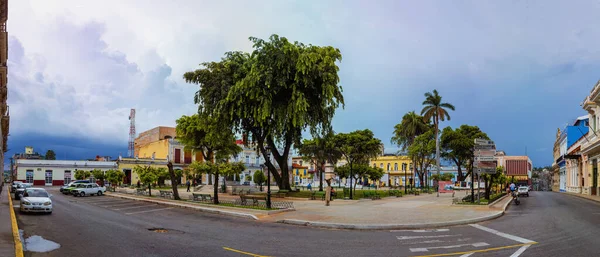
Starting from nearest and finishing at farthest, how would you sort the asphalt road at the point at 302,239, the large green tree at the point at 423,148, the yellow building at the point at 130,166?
the asphalt road at the point at 302,239
the large green tree at the point at 423,148
the yellow building at the point at 130,166

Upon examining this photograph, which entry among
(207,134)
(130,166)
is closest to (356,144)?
(207,134)

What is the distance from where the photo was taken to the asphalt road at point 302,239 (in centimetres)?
1109

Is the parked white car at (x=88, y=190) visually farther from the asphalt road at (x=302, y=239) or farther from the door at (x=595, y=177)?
the door at (x=595, y=177)

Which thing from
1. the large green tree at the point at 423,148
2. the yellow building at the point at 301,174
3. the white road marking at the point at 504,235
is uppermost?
the large green tree at the point at 423,148

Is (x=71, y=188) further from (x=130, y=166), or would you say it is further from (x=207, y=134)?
(x=130, y=166)

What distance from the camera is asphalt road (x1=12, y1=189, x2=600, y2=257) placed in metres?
11.1

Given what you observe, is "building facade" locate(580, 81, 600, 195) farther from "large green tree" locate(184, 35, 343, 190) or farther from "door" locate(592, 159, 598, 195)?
"large green tree" locate(184, 35, 343, 190)

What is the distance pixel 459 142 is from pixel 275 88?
1330 inches

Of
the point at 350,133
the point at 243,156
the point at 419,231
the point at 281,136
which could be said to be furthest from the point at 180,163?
the point at 419,231

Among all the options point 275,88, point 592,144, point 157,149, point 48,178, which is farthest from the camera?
point 157,149

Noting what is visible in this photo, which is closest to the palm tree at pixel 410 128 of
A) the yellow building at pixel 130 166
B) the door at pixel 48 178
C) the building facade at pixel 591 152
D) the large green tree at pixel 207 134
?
the building facade at pixel 591 152

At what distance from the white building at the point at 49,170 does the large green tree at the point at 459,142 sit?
5600 centimetres

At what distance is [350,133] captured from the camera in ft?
176

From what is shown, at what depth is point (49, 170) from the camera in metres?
65.6
